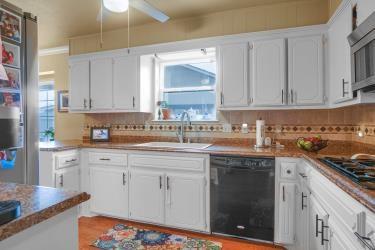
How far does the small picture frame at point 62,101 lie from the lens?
3961 millimetres

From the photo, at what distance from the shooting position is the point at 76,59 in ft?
11.1

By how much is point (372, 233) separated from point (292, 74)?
1.87m

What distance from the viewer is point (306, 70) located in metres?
2.40

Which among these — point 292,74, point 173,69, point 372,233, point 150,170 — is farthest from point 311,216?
point 173,69

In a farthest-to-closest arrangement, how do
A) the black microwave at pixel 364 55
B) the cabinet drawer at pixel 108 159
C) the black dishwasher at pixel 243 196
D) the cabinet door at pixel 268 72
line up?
1. the cabinet drawer at pixel 108 159
2. the cabinet door at pixel 268 72
3. the black dishwasher at pixel 243 196
4. the black microwave at pixel 364 55

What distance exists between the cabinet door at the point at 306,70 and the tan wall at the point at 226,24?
12.9 inches

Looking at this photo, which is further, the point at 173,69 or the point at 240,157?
the point at 173,69

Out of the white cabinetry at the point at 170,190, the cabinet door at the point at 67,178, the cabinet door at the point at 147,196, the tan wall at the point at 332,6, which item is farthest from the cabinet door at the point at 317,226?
the cabinet door at the point at 67,178

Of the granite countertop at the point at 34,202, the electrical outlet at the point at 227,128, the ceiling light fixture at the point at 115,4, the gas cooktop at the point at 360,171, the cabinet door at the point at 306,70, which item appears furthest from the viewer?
the electrical outlet at the point at 227,128

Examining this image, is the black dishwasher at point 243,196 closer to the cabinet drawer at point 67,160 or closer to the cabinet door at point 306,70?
the cabinet door at point 306,70

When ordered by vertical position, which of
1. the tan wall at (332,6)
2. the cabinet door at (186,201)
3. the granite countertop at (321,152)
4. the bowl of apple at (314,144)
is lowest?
the cabinet door at (186,201)

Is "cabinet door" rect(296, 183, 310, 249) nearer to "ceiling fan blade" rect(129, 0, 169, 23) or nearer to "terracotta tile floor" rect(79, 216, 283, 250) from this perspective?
"terracotta tile floor" rect(79, 216, 283, 250)

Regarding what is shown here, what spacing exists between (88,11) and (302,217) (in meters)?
3.07

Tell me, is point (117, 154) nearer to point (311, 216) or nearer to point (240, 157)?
point (240, 157)
